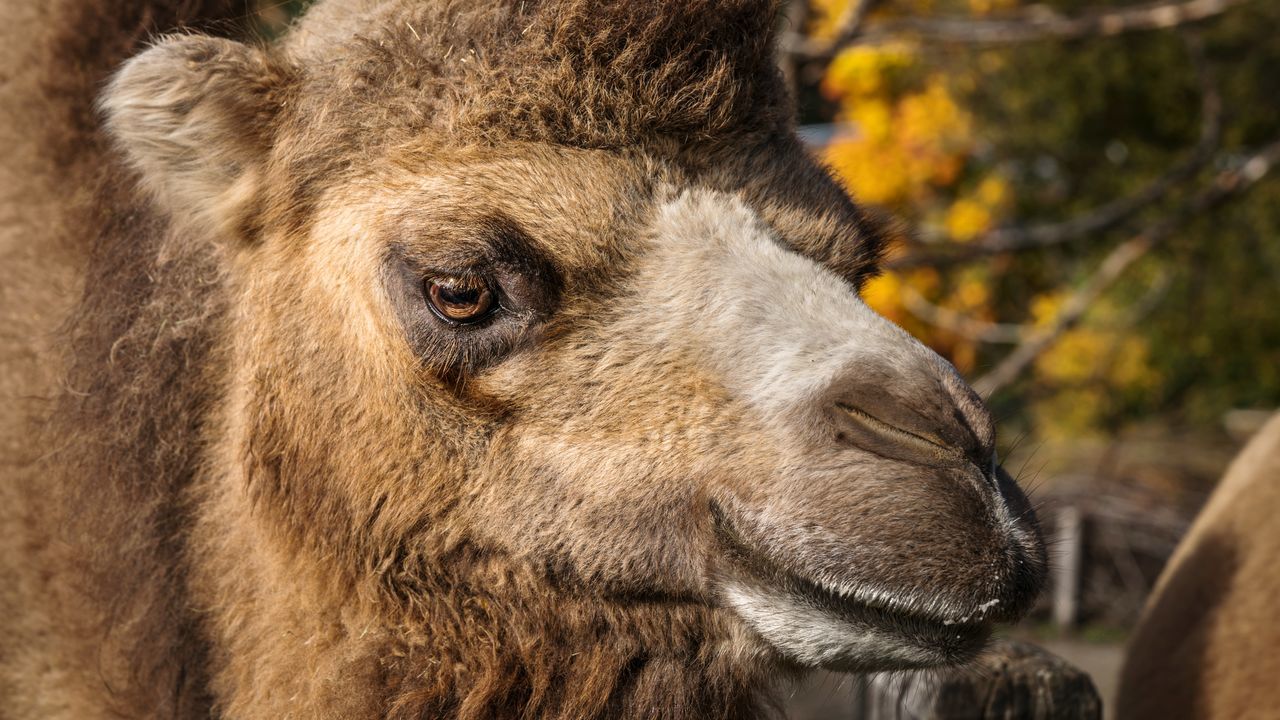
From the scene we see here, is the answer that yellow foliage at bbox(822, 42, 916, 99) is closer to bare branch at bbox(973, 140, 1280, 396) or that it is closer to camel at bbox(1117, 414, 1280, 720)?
bare branch at bbox(973, 140, 1280, 396)

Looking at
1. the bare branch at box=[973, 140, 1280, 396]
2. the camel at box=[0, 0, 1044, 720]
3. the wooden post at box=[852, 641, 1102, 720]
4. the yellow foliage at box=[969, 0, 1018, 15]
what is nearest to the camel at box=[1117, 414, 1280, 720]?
the wooden post at box=[852, 641, 1102, 720]

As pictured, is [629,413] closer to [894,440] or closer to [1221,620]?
[894,440]

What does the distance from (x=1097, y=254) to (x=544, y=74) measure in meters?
15.2

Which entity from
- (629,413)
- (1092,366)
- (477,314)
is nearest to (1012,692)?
(629,413)

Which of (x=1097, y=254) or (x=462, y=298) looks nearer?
(x=462, y=298)

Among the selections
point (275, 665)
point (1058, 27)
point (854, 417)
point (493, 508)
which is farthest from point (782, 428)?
point (1058, 27)

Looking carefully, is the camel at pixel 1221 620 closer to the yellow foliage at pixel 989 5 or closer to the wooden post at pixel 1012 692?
the wooden post at pixel 1012 692

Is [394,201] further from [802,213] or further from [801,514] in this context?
[801,514]

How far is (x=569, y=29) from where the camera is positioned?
2797 millimetres

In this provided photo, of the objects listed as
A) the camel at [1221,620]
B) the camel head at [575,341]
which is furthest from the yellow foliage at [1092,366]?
the camel head at [575,341]

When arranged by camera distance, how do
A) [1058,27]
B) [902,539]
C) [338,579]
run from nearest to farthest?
[902,539], [338,579], [1058,27]

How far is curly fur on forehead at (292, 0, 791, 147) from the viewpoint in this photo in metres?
2.78

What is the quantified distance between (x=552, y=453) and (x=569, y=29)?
38.3 inches

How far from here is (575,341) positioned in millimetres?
2686
